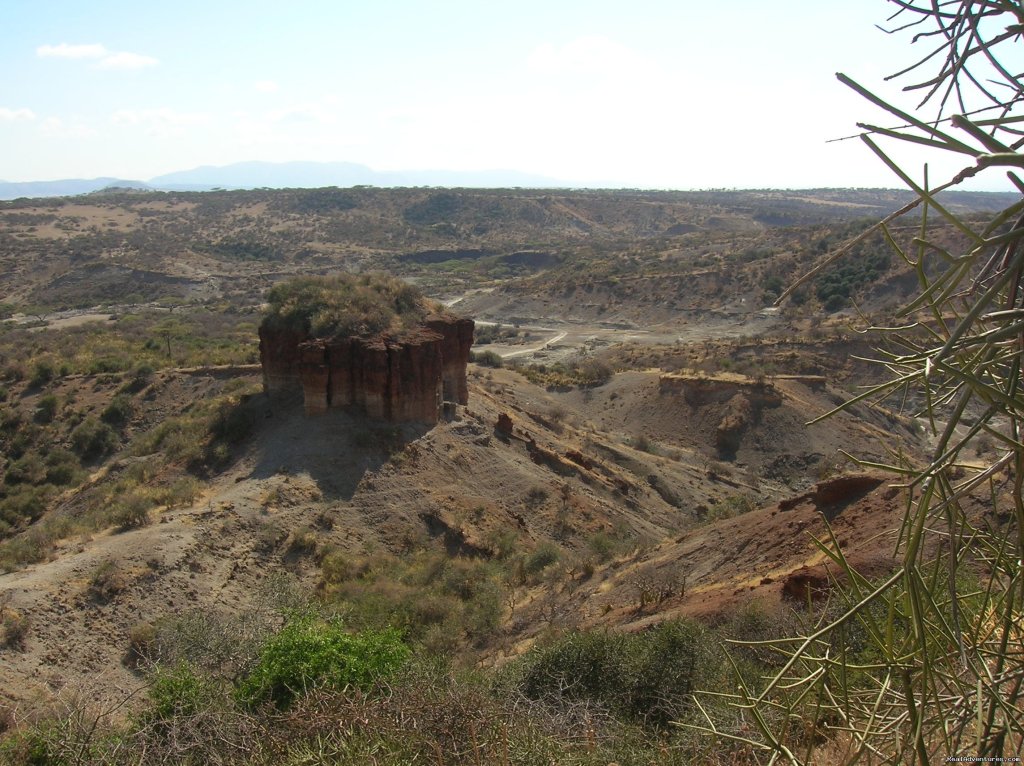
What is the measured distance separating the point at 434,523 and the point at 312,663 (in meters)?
8.56

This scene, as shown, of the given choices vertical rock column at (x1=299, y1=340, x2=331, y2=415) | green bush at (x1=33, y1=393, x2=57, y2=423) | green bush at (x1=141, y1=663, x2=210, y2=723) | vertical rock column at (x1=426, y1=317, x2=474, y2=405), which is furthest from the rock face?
green bush at (x1=141, y1=663, x2=210, y2=723)

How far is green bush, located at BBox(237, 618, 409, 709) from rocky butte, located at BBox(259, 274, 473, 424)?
9437 mm

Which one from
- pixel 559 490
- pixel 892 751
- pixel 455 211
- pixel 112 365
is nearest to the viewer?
pixel 892 751

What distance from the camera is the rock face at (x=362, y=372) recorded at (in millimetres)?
18031

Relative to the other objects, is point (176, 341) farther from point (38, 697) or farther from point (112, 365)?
point (38, 697)

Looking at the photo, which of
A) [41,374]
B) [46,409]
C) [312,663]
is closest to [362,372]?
[312,663]

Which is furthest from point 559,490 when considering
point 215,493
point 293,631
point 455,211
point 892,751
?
point 455,211

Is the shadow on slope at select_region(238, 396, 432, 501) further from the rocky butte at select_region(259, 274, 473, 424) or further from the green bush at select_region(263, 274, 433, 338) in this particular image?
the green bush at select_region(263, 274, 433, 338)

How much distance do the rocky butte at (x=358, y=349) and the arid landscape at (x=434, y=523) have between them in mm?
159

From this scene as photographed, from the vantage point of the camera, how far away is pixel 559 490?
1956cm

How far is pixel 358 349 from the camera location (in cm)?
1811

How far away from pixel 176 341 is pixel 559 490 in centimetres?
2365

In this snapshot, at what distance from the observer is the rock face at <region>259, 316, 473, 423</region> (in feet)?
59.2

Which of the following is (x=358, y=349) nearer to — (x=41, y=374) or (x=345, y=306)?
(x=345, y=306)
